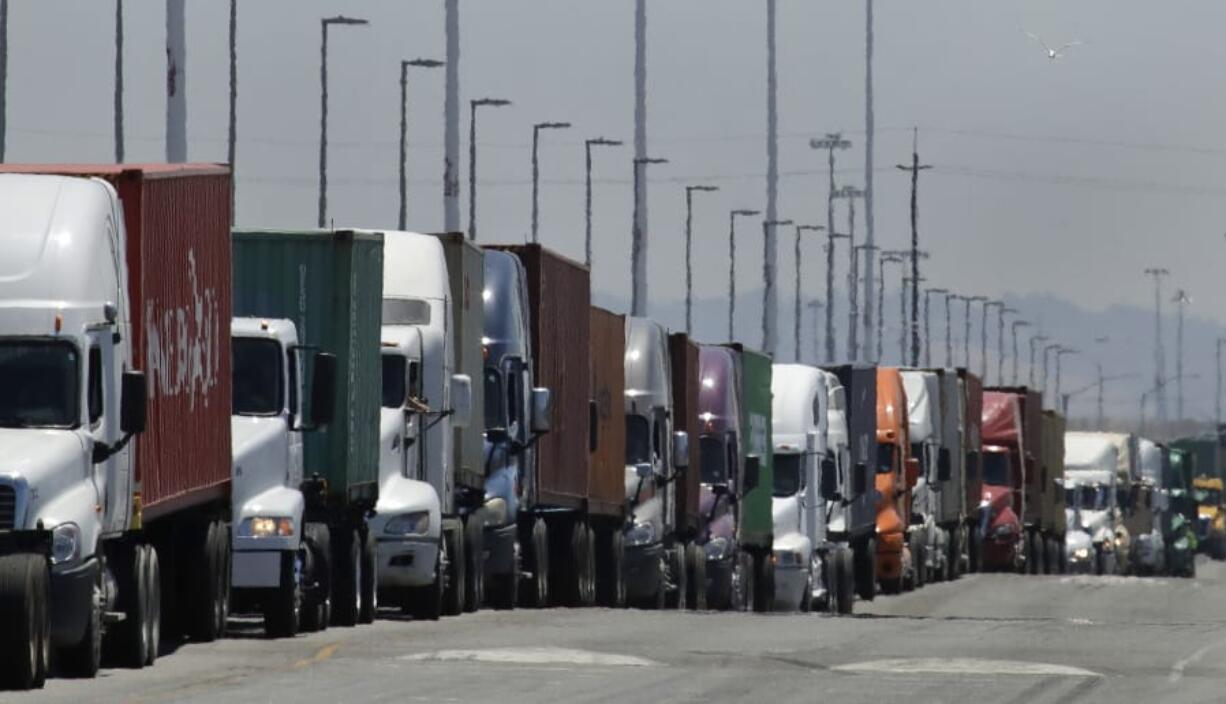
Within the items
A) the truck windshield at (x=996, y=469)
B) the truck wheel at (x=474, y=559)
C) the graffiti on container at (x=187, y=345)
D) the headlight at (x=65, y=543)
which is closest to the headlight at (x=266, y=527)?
the graffiti on container at (x=187, y=345)

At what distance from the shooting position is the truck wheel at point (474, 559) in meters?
35.4

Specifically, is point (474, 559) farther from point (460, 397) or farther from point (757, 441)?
point (757, 441)

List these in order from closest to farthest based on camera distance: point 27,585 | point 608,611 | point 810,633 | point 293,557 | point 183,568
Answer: point 27,585
point 183,568
point 293,557
point 810,633
point 608,611

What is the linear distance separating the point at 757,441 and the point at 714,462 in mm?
1717

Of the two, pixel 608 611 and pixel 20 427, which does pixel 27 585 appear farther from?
pixel 608 611

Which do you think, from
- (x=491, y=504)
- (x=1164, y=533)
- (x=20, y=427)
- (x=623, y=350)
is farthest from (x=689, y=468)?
(x=1164, y=533)

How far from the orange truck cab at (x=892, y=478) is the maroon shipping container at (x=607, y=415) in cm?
1759

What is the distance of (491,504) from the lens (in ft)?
121

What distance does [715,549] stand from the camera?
4819 cm

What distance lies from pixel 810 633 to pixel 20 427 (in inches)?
432

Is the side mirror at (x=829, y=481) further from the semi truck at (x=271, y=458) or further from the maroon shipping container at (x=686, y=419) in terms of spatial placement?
the semi truck at (x=271, y=458)

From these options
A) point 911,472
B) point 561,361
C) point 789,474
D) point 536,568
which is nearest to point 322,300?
point 536,568

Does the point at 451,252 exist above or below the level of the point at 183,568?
above

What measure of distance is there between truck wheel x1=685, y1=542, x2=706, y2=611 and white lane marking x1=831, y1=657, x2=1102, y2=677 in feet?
67.3
